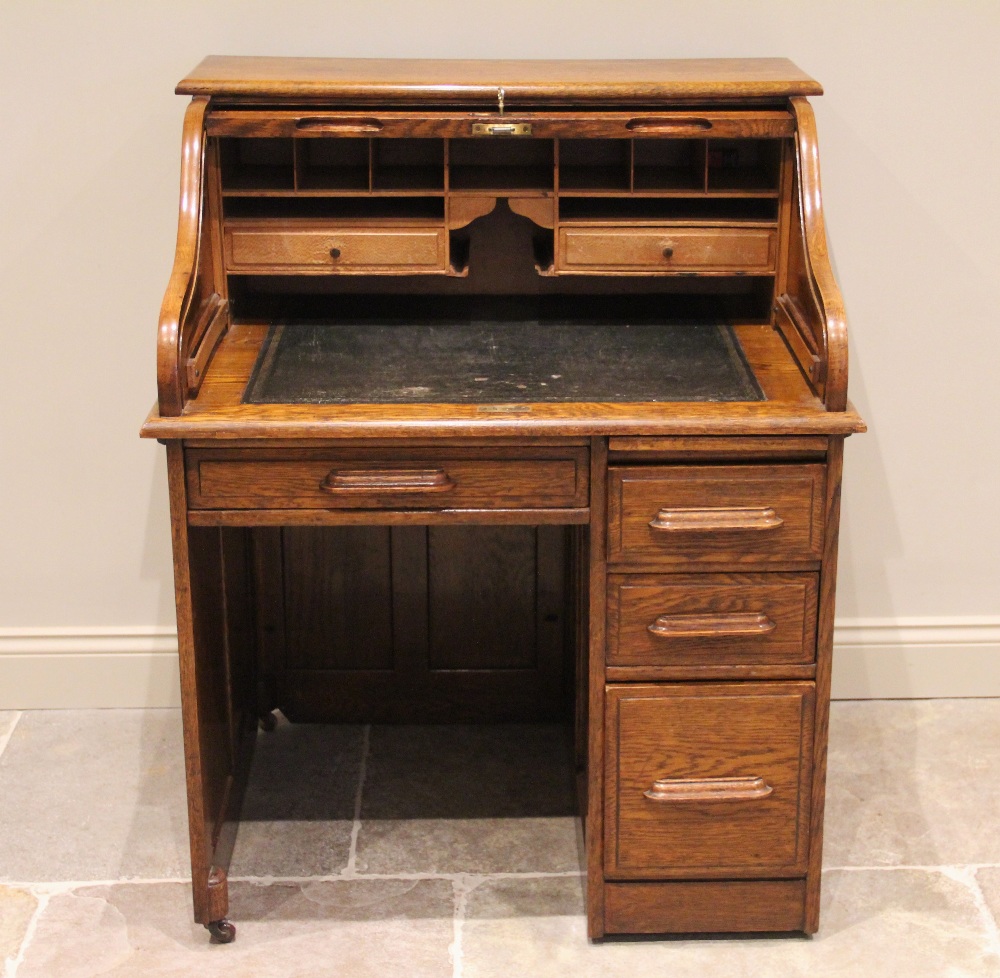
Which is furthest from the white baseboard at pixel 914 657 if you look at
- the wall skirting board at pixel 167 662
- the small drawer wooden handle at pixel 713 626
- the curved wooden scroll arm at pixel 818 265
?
the curved wooden scroll arm at pixel 818 265

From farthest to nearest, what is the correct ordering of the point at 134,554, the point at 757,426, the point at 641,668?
1. the point at 134,554
2. the point at 641,668
3. the point at 757,426

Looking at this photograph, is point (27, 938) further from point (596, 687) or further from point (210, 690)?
point (596, 687)

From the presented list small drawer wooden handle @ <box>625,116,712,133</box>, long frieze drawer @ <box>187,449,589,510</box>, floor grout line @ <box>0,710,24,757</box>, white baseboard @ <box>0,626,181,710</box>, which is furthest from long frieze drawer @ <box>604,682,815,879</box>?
floor grout line @ <box>0,710,24,757</box>

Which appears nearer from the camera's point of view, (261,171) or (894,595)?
(261,171)

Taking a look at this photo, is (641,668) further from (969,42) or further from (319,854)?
(969,42)

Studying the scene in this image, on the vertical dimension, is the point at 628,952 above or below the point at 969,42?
below

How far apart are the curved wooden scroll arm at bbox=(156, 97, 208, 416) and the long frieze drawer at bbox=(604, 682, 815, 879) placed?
0.89 meters

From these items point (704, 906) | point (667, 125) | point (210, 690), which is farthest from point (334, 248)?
point (704, 906)

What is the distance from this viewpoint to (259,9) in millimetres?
3008

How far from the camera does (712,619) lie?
2.53 meters

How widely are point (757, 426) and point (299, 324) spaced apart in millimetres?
901

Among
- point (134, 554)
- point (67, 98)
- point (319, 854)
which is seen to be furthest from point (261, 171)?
point (319, 854)

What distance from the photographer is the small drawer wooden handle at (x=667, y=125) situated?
104 inches

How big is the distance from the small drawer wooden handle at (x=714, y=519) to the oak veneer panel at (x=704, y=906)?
2.19 ft
